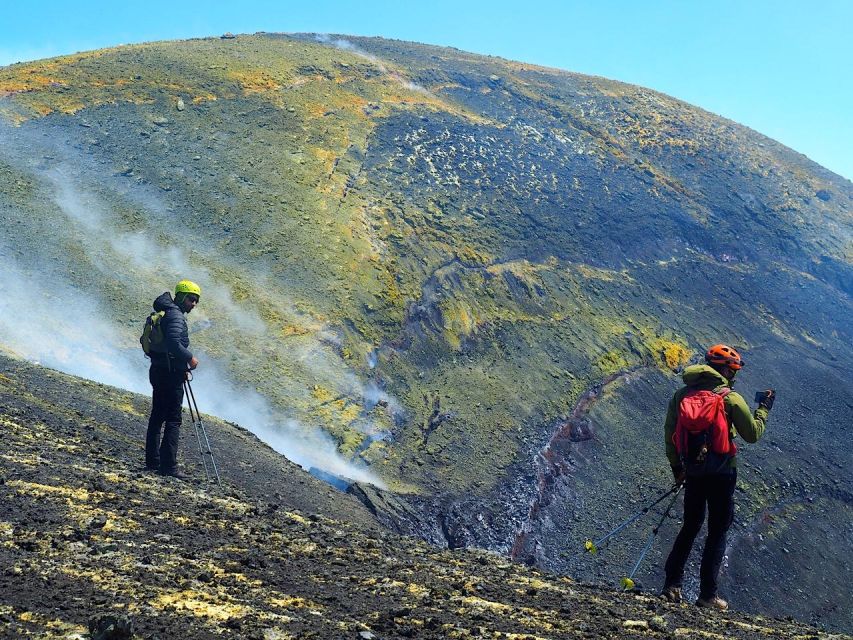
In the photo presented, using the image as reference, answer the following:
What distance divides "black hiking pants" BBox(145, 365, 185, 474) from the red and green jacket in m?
5.77

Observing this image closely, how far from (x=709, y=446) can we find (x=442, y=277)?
65.1 feet

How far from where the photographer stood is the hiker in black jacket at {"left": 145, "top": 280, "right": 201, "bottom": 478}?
9555 millimetres

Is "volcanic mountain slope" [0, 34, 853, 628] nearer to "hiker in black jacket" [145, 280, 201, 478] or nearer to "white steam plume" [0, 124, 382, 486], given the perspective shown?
"white steam plume" [0, 124, 382, 486]

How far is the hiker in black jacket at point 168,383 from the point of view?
955cm

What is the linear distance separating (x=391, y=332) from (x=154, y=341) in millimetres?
13934

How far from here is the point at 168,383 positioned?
9742 millimetres

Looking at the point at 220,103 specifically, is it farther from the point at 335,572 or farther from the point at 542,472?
the point at 335,572

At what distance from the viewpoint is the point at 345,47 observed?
147 ft

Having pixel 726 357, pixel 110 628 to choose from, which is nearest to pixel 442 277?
pixel 726 357

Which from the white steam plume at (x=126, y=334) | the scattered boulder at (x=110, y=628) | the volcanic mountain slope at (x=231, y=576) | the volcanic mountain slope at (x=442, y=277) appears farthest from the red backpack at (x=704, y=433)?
the white steam plume at (x=126, y=334)

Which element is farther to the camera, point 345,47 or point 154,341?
point 345,47

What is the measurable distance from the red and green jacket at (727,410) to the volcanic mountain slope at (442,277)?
8971 mm

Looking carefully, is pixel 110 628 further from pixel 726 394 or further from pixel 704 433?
pixel 726 394

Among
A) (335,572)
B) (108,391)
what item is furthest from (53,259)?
(335,572)
